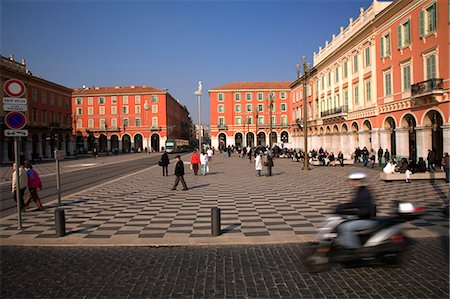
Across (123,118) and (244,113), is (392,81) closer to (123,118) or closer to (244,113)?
(244,113)

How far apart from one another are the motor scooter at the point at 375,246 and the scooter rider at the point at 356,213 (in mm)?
73

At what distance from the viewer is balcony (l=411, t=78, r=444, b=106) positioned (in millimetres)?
21547

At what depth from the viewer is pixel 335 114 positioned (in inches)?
1613

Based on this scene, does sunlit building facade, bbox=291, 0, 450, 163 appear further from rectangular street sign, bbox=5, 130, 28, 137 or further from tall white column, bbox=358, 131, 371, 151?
rectangular street sign, bbox=5, 130, 28, 137

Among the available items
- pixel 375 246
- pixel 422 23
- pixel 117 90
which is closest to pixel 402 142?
pixel 422 23

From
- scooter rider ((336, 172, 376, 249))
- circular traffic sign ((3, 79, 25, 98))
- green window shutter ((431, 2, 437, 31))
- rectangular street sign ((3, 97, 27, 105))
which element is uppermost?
green window shutter ((431, 2, 437, 31))

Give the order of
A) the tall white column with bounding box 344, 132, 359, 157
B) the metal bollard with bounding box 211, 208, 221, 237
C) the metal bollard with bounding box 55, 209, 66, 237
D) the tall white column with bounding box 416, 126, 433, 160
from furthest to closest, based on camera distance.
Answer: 1. the tall white column with bounding box 344, 132, 359, 157
2. the tall white column with bounding box 416, 126, 433, 160
3. the metal bollard with bounding box 55, 209, 66, 237
4. the metal bollard with bounding box 211, 208, 221, 237

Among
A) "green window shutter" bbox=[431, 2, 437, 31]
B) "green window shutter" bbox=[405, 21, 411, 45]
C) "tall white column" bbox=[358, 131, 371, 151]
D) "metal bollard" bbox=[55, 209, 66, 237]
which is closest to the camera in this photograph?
"metal bollard" bbox=[55, 209, 66, 237]

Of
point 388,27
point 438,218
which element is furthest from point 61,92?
point 438,218

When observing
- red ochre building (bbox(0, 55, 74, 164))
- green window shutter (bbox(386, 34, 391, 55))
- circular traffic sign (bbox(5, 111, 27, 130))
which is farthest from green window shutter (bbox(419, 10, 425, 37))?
red ochre building (bbox(0, 55, 74, 164))

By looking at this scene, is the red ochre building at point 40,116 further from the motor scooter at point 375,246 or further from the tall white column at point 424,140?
the motor scooter at point 375,246

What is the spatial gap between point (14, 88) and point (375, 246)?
8530 mm

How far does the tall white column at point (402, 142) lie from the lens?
2636 centimetres

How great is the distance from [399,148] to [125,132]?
225 feet
